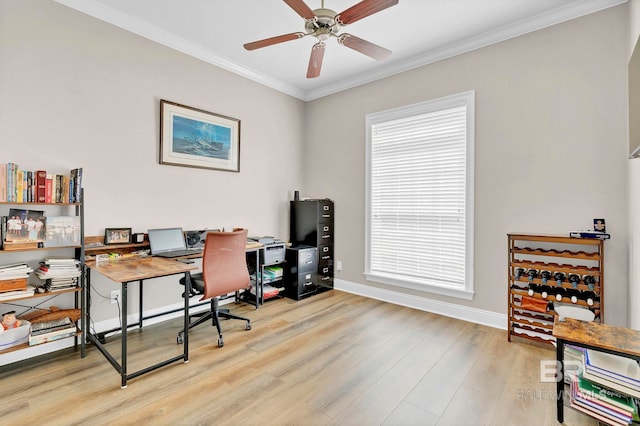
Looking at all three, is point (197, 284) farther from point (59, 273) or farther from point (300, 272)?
point (300, 272)

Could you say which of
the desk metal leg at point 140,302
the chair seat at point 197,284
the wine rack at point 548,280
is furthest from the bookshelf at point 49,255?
the wine rack at point 548,280

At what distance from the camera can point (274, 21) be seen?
286 cm

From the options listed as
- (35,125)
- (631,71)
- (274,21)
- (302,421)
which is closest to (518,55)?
(631,71)

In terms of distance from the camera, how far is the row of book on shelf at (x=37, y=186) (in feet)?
6.78

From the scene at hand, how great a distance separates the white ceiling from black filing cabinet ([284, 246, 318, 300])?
2418mm

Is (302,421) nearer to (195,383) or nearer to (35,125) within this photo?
(195,383)

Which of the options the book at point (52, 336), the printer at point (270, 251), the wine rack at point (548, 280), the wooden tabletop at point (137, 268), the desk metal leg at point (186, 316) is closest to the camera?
the wooden tabletop at point (137, 268)

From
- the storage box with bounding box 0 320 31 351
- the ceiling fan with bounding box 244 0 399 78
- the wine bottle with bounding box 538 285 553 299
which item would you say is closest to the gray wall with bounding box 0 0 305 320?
the storage box with bounding box 0 320 31 351

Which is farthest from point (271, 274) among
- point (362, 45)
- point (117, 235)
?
point (362, 45)

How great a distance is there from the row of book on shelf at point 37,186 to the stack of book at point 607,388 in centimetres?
360

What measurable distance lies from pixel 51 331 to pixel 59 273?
0.43m

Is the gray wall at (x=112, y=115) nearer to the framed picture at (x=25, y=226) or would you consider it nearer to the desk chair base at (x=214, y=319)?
the framed picture at (x=25, y=226)

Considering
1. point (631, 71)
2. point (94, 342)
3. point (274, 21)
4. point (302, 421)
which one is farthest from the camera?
point (274, 21)

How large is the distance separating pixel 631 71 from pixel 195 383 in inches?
124
